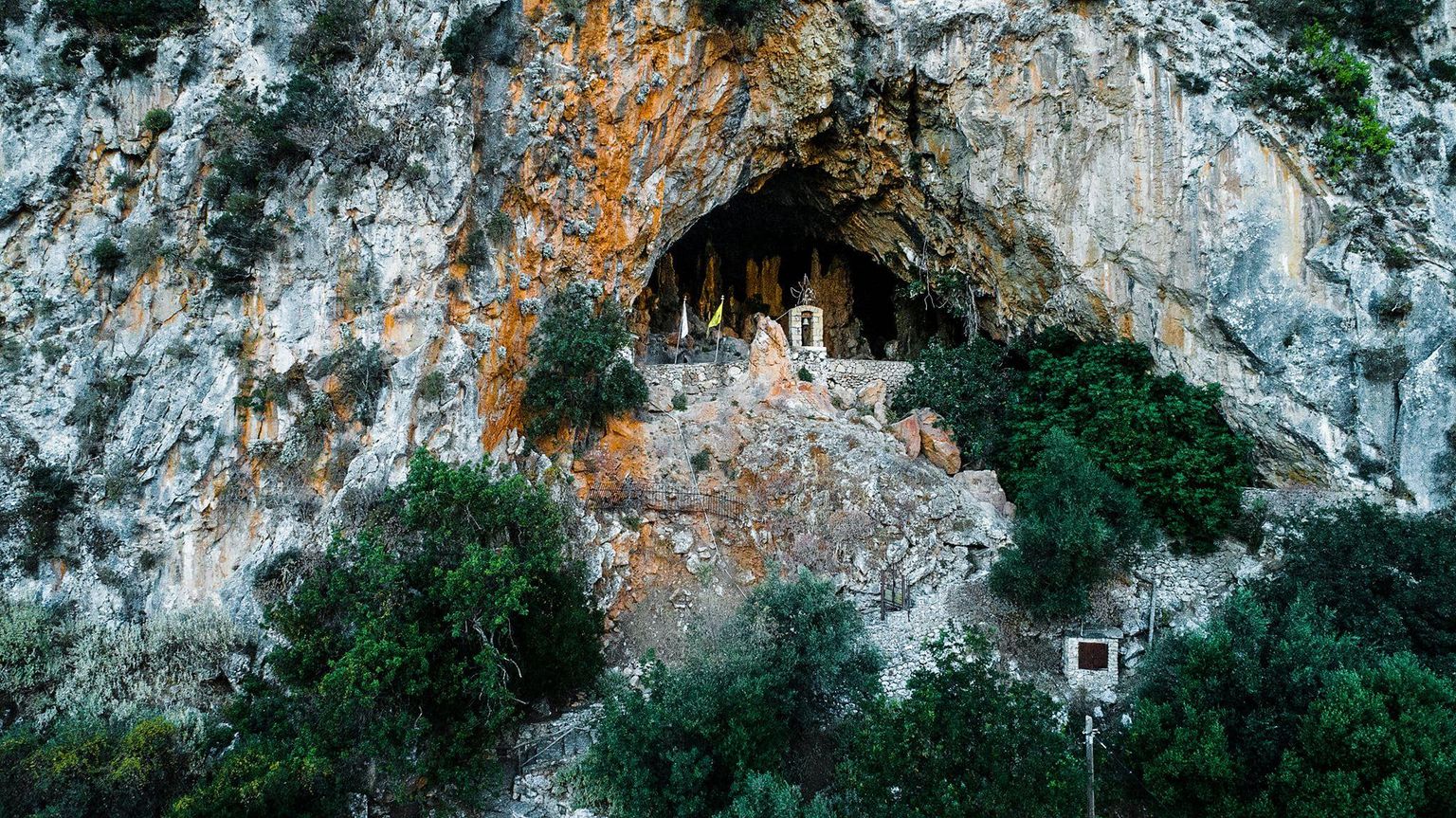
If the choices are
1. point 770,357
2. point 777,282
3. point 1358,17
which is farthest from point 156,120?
point 1358,17

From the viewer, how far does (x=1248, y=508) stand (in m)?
18.6

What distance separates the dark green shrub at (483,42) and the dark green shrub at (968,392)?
15.0 meters

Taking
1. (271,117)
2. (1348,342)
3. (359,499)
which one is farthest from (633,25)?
(1348,342)

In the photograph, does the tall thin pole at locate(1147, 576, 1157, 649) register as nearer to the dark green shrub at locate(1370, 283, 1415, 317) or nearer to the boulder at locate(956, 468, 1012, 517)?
the boulder at locate(956, 468, 1012, 517)

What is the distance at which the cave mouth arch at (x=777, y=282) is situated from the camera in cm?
2900

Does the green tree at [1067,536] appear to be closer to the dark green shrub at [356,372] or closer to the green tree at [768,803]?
the green tree at [768,803]

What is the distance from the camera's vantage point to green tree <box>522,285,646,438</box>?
19.5 metres

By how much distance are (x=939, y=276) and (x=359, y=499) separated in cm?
1841

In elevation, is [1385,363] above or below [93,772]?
above

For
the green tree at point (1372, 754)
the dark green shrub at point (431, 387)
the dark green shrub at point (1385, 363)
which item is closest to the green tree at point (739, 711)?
the green tree at point (1372, 754)

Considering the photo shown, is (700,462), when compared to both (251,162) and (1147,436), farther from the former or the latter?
(251,162)

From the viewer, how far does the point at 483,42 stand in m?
19.2

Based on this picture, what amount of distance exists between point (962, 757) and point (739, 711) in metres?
3.72

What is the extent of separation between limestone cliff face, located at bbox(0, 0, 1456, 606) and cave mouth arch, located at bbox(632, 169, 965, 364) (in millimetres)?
7123
